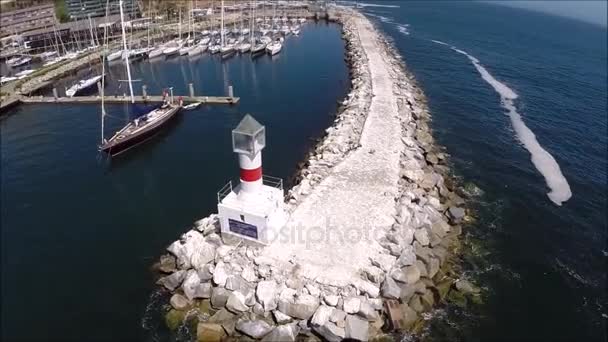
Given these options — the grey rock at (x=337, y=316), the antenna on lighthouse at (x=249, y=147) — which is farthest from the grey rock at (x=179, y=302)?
the grey rock at (x=337, y=316)

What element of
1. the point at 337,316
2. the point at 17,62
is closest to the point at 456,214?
the point at 337,316

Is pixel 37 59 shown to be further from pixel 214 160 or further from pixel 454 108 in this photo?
pixel 454 108

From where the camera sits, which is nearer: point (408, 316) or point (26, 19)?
point (408, 316)

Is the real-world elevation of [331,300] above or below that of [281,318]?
above

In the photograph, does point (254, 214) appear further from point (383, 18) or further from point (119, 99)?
point (383, 18)

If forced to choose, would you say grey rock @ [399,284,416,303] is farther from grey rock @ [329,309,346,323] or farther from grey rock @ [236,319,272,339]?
grey rock @ [236,319,272,339]

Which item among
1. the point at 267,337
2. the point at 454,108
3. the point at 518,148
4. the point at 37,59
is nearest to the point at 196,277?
the point at 267,337

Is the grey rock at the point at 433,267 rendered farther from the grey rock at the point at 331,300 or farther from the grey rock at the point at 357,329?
the grey rock at the point at 331,300
